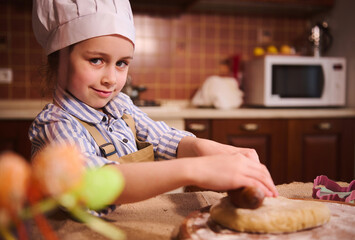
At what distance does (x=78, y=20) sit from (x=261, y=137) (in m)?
1.72

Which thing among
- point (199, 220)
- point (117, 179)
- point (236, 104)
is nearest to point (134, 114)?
point (199, 220)

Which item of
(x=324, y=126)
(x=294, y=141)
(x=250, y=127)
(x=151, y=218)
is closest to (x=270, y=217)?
(x=151, y=218)

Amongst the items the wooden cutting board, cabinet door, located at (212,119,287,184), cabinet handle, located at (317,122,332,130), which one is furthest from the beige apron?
cabinet handle, located at (317,122,332,130)

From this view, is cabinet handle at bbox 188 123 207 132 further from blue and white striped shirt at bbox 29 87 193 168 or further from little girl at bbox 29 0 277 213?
little girl at bbox 29 0 277 213

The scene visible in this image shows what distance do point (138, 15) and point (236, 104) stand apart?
983 mm

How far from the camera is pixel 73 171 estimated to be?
9.0 inches

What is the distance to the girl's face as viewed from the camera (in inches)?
27.3

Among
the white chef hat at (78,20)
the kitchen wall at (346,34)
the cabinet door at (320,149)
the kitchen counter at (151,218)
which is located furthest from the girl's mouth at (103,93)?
the kitchen wall at (346,34)

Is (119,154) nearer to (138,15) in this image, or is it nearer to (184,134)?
(184,134)

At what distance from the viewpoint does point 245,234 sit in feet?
1.58

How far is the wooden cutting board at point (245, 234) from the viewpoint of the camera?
18.5 inches

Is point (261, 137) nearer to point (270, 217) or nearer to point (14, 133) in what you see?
point (14, 133)

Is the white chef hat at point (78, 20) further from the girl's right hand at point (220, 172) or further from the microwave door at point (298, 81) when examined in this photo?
the microwave door at point (298, 81)

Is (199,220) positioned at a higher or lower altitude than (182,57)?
lower
